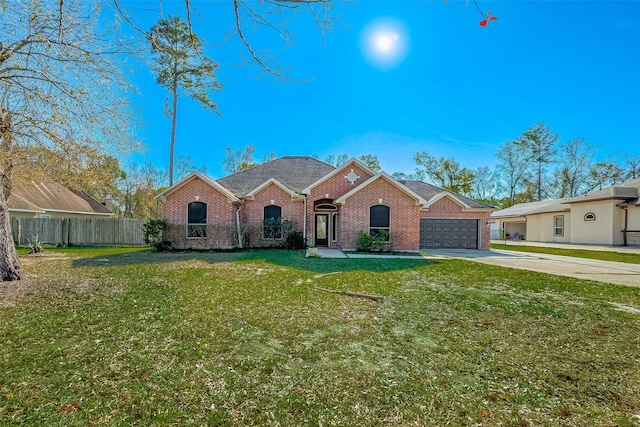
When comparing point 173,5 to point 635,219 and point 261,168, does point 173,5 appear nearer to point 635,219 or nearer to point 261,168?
point 261,168

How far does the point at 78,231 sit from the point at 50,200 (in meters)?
7.27

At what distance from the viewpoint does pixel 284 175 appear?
1888 centimetres

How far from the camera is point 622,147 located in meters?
32.7

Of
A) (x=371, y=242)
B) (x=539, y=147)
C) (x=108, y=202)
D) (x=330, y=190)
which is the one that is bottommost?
(x=371, y=242)

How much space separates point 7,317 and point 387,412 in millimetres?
5537

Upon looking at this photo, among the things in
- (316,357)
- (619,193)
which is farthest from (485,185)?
(316,357)

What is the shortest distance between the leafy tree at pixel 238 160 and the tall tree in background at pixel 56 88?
2602 centimetres

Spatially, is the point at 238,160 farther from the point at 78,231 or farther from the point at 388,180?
the point at 388,180

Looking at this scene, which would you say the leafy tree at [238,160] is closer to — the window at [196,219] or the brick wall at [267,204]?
the brick wall at [267,204]

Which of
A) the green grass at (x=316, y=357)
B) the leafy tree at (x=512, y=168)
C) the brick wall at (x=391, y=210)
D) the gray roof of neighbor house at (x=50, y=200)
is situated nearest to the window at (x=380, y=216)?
the brick wall at (x=391, y=210)

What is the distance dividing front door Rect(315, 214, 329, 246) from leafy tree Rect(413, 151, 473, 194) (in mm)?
23998

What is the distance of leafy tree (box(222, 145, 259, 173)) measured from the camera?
32825mm

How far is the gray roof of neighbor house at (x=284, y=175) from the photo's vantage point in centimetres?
1764

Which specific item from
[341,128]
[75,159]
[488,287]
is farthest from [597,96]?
[75,159]
